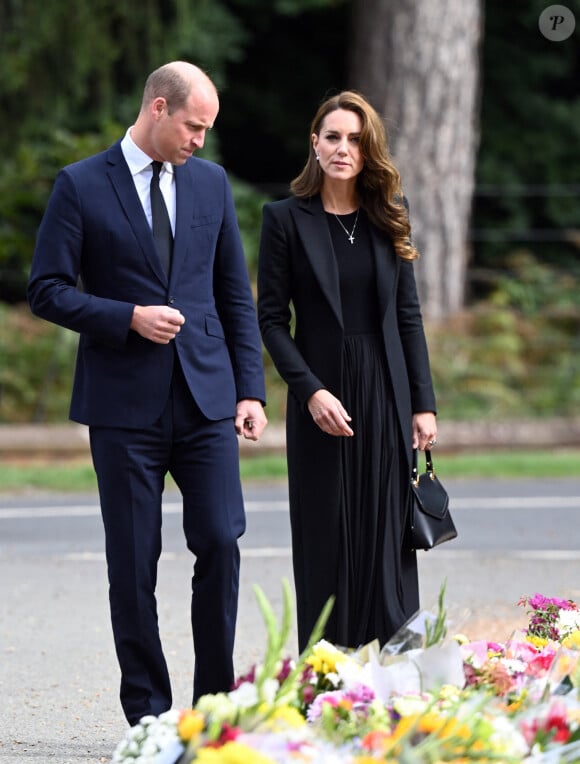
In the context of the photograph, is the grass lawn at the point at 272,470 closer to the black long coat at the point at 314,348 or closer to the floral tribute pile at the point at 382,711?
the black long coat at the point at 314,348

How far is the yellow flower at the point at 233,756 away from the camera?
103 inches

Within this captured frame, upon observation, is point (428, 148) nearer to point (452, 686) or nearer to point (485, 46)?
point (485, 46)

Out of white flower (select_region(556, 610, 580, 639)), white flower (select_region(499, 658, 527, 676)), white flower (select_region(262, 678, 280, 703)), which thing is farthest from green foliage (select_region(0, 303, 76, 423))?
white flower (select_region(262, 678, 280, 703))

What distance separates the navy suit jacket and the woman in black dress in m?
0.33

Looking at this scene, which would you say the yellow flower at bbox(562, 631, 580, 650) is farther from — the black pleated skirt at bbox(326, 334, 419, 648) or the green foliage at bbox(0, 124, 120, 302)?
the green foliage at bbox(0, 124, 120, 302)

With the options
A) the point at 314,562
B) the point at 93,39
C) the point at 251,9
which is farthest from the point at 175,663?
the point at 251,9

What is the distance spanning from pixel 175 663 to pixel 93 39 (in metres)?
9.91

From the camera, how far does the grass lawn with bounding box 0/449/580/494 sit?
11930 mm

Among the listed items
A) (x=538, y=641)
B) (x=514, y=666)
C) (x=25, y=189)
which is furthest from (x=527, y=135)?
(x=514, y=666)

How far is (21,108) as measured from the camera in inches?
594

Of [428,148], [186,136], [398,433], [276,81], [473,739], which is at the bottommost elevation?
[473,739]

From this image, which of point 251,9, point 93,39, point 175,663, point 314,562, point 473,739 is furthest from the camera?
point 251,9

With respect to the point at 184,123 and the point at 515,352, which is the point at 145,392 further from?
the point at 515,352

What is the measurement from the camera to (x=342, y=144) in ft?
15.5
